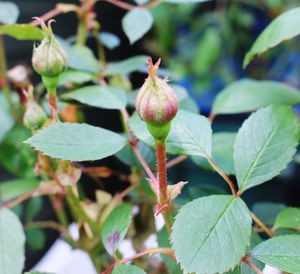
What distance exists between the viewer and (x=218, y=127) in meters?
1.33

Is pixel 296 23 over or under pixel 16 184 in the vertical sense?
over

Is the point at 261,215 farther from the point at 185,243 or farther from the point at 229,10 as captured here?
the point at 229,10

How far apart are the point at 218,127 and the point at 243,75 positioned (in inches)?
16.3

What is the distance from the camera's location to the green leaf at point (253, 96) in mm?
421

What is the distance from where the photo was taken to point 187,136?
1.03ft

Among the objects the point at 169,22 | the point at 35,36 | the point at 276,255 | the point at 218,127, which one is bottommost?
the point at 218,127

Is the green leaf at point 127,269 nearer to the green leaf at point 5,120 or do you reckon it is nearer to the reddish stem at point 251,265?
the reddish stem at point 251,265

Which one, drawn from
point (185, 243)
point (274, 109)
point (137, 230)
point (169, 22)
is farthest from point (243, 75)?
point (185, 243)

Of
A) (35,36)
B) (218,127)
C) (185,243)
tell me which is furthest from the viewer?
(218,127)

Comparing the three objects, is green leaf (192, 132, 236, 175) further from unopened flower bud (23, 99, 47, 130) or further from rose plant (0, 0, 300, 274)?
unopened flower bud (23, 99, 47, 130)

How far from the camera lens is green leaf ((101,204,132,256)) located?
310 millimetres

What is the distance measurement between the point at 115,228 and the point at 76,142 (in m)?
0.07

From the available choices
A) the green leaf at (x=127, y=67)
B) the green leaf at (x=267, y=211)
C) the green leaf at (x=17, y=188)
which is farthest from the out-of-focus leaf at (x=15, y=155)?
the green leaf at (x=267, y=211)

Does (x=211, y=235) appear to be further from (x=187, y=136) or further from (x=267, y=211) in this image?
(x=267, y=211)
